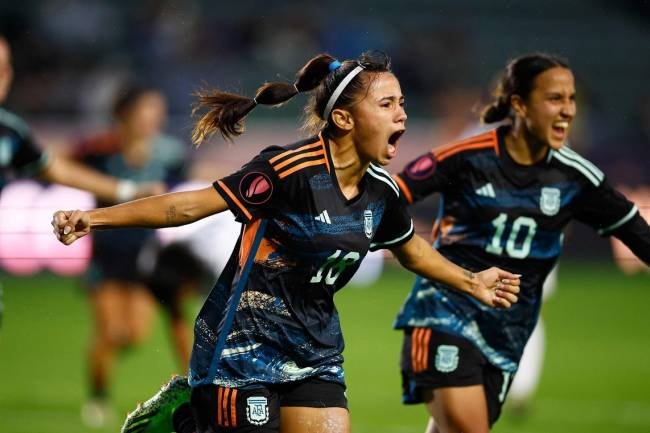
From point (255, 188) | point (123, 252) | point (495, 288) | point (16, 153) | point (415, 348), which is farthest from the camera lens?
point (123, 252)

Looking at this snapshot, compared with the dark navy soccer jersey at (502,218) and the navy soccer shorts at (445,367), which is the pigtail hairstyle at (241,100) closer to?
the dark navy soccer jersey at (502,218)

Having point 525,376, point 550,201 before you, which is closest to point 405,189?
point 550,201

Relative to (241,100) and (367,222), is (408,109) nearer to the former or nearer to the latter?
(241,100)

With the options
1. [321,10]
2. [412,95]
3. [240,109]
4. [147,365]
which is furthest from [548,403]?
[321,10]

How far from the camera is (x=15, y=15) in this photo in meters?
18.8

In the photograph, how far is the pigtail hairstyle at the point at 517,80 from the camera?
619 centimetres

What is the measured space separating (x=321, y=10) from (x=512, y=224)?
14.2m

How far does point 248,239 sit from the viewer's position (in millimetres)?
4992

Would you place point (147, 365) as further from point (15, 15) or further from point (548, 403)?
point (15, 15)

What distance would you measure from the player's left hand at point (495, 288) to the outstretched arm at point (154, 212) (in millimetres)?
1309

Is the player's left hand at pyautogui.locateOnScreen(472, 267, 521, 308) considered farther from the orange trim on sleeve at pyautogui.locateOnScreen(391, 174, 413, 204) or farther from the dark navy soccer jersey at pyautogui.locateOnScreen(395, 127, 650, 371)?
the orange trim on sleeve at pyautogui.locateOnScreen(391, 174, 413, 204)

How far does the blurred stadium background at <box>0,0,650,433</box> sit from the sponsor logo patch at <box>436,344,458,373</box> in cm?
287

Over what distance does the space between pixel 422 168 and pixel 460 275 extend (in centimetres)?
81

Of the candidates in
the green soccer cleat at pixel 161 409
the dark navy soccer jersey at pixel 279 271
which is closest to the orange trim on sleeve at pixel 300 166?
the dark navy soccer jersey at pixel 279 271
